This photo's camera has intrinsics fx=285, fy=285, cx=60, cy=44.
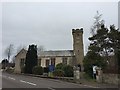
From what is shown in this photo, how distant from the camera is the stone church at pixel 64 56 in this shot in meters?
73.6

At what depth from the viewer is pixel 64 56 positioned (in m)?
74.6

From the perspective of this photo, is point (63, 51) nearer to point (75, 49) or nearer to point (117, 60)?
point (75, 49)

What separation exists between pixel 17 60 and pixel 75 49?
1619 centimetres

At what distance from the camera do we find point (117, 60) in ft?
107

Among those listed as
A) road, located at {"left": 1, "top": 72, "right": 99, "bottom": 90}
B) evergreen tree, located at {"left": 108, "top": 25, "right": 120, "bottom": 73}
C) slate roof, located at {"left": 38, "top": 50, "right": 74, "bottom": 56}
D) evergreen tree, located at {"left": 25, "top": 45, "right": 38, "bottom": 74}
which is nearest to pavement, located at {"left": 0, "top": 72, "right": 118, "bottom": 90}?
road, located at {"left": 1, "top": 72, "right": 99, "bottom": 90}

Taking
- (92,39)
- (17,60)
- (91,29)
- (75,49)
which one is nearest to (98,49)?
(92,39)

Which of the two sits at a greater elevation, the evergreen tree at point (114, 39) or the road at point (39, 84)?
the evergreen tree at point (114, 39)

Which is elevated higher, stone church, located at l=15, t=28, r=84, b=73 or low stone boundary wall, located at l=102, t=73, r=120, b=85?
stone church, located at l=15, t=28, r=84, b=73

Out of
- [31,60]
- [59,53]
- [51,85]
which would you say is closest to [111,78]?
[51,85]

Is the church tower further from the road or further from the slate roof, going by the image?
the road

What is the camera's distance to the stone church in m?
73.6

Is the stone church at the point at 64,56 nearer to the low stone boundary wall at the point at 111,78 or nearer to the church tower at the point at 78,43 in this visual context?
the church tower at the point at 78,43

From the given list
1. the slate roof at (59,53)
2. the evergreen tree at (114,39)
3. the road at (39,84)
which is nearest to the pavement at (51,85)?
the road at (39,84)

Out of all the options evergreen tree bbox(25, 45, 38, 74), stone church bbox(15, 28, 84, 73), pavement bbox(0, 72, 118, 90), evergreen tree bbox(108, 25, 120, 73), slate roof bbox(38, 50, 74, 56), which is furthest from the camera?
slate roof bbox(38, 50, 74, 56)
